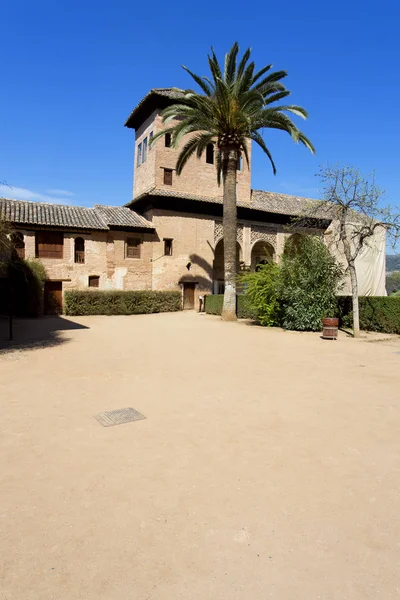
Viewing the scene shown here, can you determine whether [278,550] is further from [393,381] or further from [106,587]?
[393,381]

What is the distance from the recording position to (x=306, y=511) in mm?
3178

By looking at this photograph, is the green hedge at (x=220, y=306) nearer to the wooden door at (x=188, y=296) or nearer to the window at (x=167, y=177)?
the wooden door at (x=188, y=296)

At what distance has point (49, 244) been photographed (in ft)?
77.2

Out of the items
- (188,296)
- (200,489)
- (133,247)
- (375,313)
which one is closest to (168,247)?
(133,247)

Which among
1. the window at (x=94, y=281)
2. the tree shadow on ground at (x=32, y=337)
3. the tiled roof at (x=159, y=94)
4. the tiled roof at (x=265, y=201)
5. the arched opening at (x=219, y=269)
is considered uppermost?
the tiled roof at (x=159, y=94)

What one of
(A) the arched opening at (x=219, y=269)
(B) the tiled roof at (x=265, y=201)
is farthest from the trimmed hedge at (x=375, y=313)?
(A) the arched opening at (x=219, y=269)

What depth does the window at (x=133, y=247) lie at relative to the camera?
25672 mm

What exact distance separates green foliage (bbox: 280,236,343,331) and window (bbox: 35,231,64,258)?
14.7 meters

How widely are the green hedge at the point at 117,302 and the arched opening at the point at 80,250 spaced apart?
294cm

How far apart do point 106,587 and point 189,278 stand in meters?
24.7

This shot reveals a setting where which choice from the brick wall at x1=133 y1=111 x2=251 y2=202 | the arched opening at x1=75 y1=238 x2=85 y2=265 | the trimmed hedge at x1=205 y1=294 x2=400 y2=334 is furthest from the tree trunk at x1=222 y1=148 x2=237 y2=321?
the arched opening at x1=75 y1=238 x2=85 y2=265

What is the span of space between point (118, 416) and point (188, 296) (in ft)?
71.5

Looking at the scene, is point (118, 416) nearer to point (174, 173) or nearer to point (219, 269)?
point (174, 173)

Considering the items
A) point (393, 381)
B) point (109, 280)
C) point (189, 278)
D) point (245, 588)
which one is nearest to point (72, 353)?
point (393, 381)
